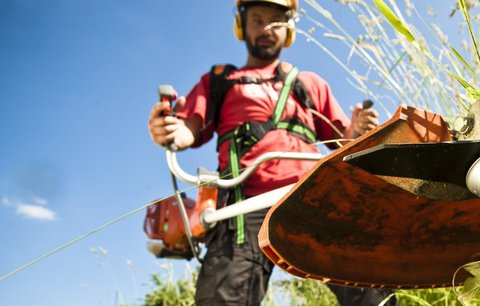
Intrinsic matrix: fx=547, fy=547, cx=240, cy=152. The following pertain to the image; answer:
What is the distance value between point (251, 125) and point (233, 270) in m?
0.64

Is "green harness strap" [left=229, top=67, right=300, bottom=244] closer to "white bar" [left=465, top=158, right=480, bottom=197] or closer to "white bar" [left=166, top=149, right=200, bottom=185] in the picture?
"white bar" [left=166, top=149, right=200, bottom=185]

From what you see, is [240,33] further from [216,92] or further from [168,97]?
[168,97]

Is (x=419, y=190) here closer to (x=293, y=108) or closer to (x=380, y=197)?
(x=380, y=197)

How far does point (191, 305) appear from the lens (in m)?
4.67

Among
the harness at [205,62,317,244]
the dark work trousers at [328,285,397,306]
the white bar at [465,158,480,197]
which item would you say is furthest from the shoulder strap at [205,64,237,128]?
the white bar at [465,158,480,197]

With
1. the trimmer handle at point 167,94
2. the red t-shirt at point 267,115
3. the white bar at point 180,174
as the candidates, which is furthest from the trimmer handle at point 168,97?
the red t-shirt at point 267,115

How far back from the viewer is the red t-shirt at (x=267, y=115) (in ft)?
7.77

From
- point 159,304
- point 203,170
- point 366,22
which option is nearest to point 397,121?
point 366,22

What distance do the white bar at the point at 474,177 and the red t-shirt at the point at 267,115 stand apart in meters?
1.33

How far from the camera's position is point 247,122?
8.02 feet

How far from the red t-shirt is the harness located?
0.03m

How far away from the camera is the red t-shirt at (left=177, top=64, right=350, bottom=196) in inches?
93.3

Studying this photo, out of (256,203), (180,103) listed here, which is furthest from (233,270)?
(256,203)

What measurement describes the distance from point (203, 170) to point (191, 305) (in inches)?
116
